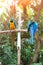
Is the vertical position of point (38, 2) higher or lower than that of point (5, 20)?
higher

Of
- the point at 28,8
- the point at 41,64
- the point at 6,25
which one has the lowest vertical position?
the point at 41,64

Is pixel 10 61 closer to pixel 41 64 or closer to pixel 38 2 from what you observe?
pixel 41 64

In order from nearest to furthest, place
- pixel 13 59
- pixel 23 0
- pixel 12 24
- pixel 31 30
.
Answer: pixel 31 30 → pixel 12 24 → pixel 23 0 → pixel 13 59

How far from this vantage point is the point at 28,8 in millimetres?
4988

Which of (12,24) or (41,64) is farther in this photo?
(41,64)

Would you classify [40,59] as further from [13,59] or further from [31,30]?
[31,30]

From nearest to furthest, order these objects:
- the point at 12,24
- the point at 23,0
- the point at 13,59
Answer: the point at 12,24, the point at 23,0, the point at 13,59

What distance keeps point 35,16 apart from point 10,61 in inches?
41.3

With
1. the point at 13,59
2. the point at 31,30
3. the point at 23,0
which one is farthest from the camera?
the point at 13,59

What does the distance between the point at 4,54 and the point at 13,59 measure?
22cm

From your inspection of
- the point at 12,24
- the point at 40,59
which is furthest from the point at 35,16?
the point at 40,59

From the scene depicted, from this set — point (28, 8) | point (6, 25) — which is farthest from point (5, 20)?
point (28, 8)

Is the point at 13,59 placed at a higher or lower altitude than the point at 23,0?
lower


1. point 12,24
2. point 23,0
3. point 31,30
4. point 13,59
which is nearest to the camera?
point 31,30
